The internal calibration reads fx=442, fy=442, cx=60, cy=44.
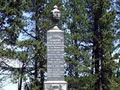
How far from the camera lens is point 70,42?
34875mm

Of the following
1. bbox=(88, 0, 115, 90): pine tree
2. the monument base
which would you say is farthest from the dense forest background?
the monument base

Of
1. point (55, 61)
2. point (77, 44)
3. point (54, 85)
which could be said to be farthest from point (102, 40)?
point (54, 85)

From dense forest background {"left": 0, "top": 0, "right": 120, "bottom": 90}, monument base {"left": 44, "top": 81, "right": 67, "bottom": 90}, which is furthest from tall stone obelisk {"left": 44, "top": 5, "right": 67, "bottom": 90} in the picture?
dense forest background {"left": 0, "top": 0, "right": 120, "bottom": 90}

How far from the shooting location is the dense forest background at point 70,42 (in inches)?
1305

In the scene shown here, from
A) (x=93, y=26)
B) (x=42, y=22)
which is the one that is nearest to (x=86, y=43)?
(x=93, y=26)

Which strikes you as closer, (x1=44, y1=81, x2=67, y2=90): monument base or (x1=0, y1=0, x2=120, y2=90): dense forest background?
(x1=44, y1=81, x2=67, y2=90): monument base

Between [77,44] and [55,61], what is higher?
[77,44]

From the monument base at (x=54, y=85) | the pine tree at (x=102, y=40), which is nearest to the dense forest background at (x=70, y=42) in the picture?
the pine tree at (x=102, y=40)

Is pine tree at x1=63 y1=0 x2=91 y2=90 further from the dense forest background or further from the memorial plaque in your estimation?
the memorial plaque

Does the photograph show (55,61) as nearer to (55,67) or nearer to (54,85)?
(55,67)

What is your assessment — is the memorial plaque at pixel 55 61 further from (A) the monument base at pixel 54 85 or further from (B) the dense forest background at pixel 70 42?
(B) the dense forest background at pixel 70 42

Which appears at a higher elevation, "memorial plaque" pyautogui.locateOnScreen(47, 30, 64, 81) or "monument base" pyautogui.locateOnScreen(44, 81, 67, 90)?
"memorial plaque" pyautogui.locateOnScreen(47, 30, 64, 81)

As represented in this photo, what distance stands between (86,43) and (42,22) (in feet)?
13.2

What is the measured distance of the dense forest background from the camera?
3316 cm
